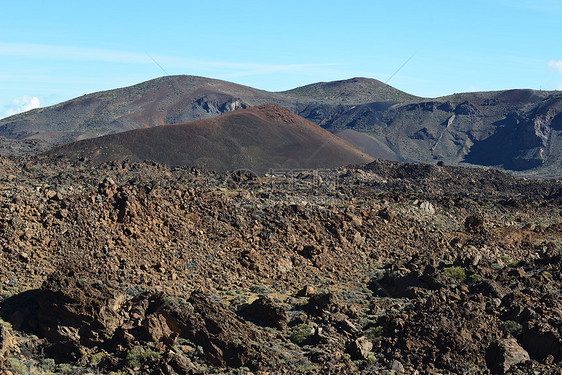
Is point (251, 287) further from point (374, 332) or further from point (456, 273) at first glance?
point (456, 273)

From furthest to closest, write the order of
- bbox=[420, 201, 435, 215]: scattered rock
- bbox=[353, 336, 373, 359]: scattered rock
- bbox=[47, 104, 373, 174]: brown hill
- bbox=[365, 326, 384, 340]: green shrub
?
1. bbox=[47, 104, 373, 174]: brown hill
2. bbox=[420, 201, 435, 215]: scattered rock
3. bbox=[365, 326, 384, 340]: green shrub
4. bbox=[353, 336, 373, 359]: scattered rock

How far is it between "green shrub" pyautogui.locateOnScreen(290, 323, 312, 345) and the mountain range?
77340mm

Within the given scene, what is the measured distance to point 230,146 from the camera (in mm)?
64688

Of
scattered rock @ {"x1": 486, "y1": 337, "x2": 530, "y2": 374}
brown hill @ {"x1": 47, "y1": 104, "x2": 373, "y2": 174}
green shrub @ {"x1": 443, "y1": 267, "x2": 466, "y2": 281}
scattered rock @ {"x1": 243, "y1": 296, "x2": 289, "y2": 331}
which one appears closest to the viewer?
scattered rock @ {"x1": 486, "y1": 337, "x2": 530, "y2": 374}

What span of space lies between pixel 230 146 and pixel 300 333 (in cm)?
4878

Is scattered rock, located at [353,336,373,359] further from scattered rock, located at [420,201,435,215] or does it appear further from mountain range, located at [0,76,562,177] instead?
mountain range, located at [0,76,562,177]

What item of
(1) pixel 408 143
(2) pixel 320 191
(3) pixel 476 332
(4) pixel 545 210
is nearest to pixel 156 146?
(2) pixel 320 191

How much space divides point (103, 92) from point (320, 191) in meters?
115

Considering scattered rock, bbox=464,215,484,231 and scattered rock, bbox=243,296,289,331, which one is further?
scattered rock, bbox=464,215,484,231

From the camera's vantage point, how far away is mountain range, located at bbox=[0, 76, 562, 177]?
104438 mm

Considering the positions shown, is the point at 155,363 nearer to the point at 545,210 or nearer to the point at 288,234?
the point at 288,234

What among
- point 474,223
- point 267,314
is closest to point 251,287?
point 267,314

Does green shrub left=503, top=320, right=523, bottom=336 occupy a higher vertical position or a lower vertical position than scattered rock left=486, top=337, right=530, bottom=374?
higher

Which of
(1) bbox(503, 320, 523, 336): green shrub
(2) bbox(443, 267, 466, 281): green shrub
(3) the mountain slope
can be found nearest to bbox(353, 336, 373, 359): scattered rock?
(1) bbox(503, 320, 523, 336): green shrub
